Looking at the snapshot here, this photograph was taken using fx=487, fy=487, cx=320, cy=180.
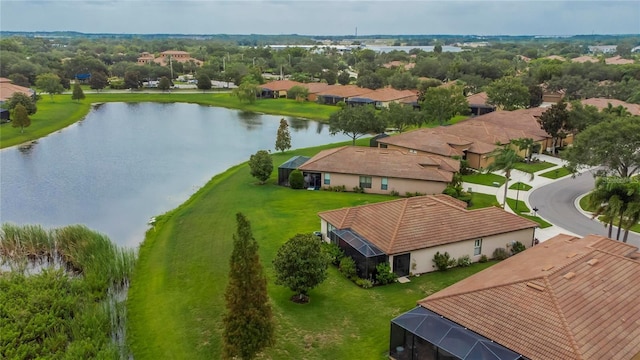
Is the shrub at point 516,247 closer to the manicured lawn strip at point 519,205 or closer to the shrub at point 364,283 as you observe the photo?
the manicured lawn strip at point 519,205

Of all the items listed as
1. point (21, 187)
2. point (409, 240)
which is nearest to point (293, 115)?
point (21, 187)

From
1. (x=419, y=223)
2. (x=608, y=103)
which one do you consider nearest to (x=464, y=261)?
(x=419, y=223)

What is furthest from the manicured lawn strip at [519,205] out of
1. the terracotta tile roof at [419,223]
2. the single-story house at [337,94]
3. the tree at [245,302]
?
the single-story house at [337,94]

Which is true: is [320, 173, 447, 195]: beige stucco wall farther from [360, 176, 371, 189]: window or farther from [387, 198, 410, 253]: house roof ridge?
[387, 198, 410, 253]: house roof ridge

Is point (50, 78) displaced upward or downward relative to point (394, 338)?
upward

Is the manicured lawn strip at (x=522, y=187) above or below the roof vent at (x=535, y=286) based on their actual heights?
below

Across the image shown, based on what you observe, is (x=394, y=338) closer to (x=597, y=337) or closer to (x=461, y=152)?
(x=597, y=337)
